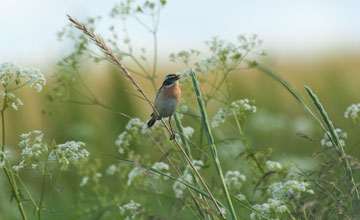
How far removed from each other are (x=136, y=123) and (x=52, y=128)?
4692mm

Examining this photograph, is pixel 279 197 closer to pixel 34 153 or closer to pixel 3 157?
pixel 34 153

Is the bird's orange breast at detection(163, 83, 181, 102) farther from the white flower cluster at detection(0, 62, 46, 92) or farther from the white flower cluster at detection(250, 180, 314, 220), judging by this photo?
the white flower cluster at detection(250, 180, 314, 220)

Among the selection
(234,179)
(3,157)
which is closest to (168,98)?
(234,179)

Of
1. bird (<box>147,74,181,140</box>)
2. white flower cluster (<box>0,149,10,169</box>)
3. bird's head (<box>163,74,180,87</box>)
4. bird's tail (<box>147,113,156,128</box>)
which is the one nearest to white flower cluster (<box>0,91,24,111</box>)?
white flower cluster (<box>0,149,10,169</box>)

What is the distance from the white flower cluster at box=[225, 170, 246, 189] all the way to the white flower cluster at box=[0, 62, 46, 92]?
186 centimetres

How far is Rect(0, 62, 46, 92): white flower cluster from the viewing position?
3.82 metres

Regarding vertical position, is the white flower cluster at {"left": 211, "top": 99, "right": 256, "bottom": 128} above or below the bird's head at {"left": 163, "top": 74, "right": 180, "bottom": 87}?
below

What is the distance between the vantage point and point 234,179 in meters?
4.60

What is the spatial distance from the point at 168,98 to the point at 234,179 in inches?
37.5

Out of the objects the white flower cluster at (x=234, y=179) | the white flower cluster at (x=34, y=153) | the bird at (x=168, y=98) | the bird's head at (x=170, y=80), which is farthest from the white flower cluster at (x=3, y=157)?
the white flower cluster at (x=234, y=179)

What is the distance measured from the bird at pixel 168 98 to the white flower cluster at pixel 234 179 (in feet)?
2.58

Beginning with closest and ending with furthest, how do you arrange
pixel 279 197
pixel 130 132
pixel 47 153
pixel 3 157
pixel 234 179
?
pixel 3 157, pixel 47 153, pixel 279 197, pixel 234 179, pixel 130 132

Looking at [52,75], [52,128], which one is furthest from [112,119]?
[52,75]

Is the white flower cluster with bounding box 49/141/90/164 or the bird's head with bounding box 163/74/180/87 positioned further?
the bird's head with bounding box 163/74/180/87
